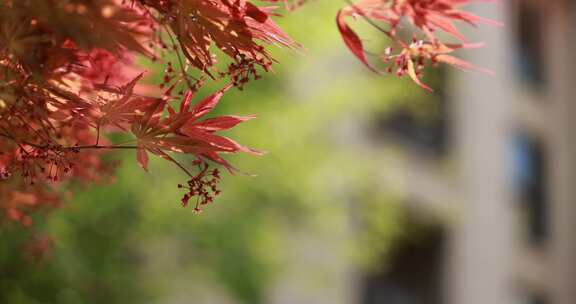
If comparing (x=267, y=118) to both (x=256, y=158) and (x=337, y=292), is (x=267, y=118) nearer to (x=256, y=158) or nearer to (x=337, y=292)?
(x=256, y=158)

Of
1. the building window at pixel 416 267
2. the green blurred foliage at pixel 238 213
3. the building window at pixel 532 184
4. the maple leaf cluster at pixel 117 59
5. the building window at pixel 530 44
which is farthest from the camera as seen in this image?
the building window at pixel 530 44

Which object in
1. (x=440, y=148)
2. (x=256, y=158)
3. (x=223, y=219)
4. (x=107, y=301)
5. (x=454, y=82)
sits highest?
(x=454, y=82)

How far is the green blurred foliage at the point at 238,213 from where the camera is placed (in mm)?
5465

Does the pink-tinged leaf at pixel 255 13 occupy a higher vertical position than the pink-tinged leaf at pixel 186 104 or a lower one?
higher

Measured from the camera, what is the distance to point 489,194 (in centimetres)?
1341

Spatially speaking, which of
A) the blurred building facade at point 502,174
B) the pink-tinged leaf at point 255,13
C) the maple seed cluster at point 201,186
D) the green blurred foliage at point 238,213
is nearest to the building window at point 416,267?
the blurred building facade at point 502,174

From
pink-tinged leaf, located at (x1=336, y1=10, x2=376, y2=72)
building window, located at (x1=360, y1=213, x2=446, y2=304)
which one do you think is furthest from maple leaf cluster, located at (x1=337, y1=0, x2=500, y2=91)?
building window, located at (x1=360, y1=213, x2=446, y2=304)

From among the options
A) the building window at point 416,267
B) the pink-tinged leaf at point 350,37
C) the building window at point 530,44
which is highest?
the building window at point 530,44

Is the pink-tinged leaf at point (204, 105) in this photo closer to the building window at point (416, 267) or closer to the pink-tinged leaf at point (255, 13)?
the pink-tinged leaf at point (255, 13)

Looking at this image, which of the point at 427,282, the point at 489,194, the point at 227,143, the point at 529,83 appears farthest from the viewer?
the point at 529,83

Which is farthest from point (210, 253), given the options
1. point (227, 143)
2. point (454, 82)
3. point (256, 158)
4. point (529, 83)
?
point (529, 83)

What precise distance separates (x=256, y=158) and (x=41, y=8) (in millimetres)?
5359

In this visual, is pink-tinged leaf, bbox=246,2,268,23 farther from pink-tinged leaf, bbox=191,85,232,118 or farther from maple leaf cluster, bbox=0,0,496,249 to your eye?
pink-tinged leaf, bbox=191,85,232,118

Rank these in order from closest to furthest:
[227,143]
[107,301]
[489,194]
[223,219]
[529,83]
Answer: [227,143] → [107,301] → [223,219] → [489,194] → [529,83]
